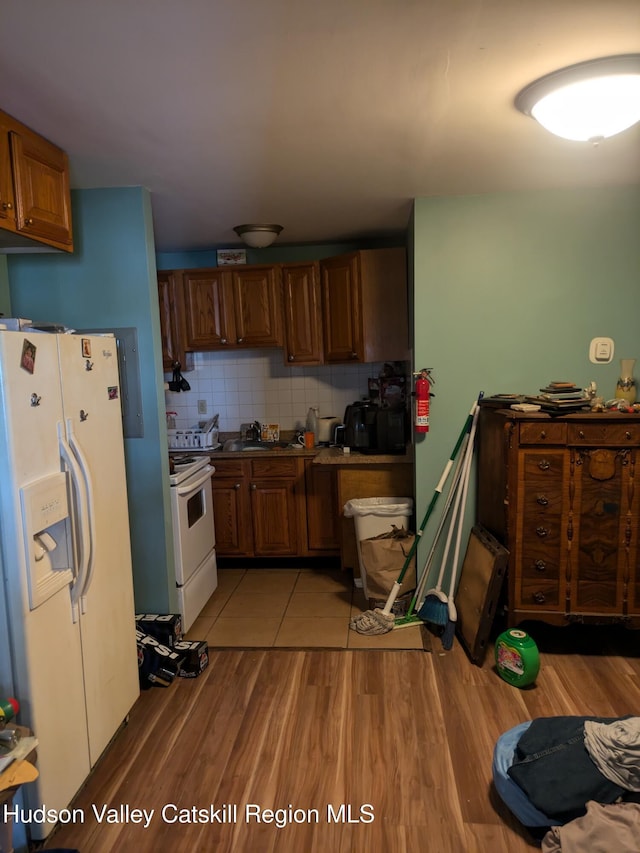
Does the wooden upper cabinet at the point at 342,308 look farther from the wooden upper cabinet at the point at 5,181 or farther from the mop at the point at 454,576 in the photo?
the wooden upper cabinet at the point at 5,181

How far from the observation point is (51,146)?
87.3 inches

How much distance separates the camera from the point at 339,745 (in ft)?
7.45

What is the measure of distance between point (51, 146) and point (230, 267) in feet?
6.24

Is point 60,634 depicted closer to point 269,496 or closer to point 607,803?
point 607,803

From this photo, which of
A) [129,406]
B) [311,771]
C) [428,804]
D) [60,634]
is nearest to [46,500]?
[60,634]

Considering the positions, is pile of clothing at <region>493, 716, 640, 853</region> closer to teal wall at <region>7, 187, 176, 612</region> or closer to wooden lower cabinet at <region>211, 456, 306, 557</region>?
teal wall at <region>7, 187, 176, 612</region>

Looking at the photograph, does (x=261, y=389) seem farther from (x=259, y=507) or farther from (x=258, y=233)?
(x=258, y=233)

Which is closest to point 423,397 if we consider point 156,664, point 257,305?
point 257,305

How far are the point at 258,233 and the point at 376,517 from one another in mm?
1857

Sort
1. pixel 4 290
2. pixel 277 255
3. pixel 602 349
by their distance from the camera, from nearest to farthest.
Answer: pixel 4 290 < pixel 602 349 < pixel 277 255

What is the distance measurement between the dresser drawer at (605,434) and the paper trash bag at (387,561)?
108 cm

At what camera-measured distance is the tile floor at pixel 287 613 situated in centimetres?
309

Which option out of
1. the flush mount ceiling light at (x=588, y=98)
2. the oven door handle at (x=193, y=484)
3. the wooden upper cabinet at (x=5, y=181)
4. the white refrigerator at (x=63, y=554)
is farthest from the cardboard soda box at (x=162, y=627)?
the flush mount ceiling light at (x=588, y=98)

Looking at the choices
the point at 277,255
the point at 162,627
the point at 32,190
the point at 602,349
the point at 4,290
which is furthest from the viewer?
the point at 277,255
